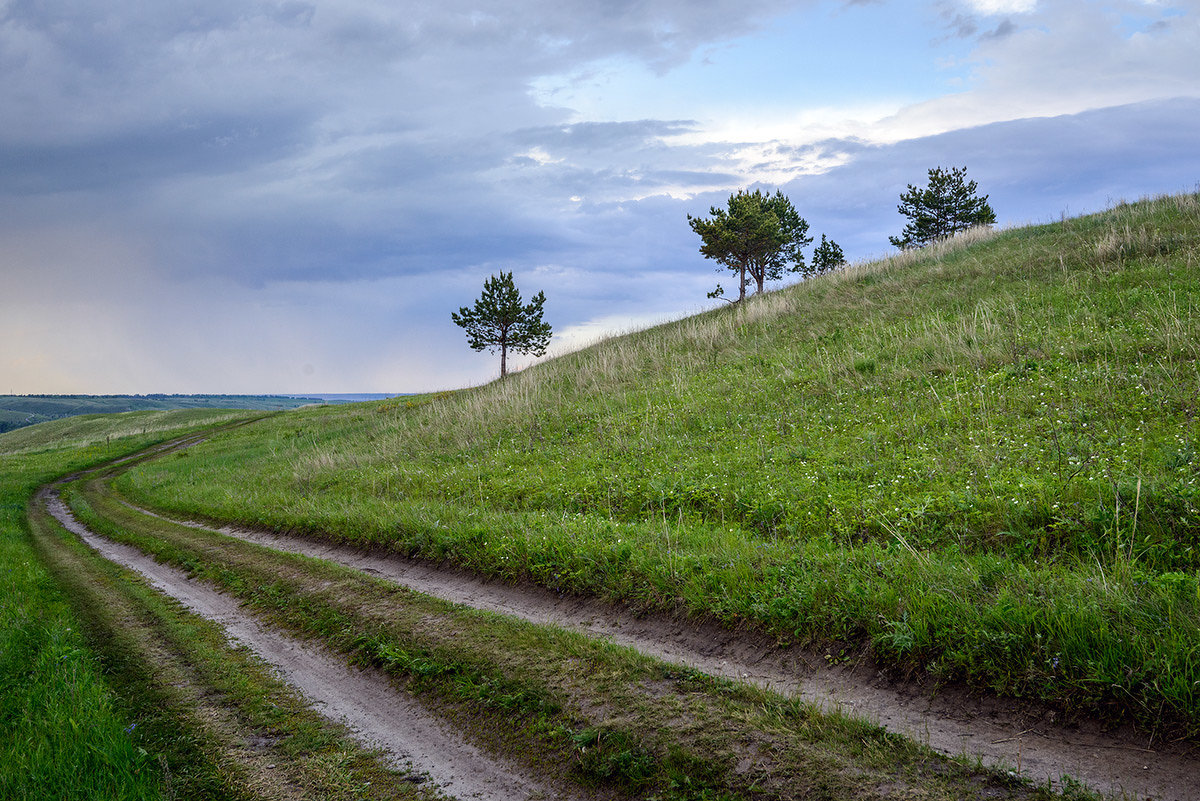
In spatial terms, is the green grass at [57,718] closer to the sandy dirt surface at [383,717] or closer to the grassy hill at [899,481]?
the sandy dirt surface at [383,717]

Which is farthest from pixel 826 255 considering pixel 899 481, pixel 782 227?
pixel 899 481

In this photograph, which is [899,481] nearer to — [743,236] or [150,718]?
[150,718]

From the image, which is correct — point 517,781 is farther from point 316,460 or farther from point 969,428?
point 316,460

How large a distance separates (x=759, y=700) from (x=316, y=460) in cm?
1932

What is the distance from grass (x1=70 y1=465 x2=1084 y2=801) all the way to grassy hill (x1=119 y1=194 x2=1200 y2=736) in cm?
121

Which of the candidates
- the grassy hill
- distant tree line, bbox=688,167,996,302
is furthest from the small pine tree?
the grassy hill

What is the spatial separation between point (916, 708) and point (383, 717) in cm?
434

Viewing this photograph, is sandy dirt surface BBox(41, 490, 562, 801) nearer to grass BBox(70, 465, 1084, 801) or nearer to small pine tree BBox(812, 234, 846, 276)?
grass BBox(70, 465, 1084, 801)

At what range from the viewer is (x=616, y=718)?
4.36 meters

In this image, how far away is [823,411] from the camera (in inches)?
486

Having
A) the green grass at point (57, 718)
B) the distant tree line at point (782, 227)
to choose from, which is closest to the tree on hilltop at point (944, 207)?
the distant tree line at point (782, 227)

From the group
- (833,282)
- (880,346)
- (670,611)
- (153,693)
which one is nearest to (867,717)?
(670,611)

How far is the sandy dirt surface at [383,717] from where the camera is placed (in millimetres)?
4035

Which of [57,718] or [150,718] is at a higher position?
[57,718]
